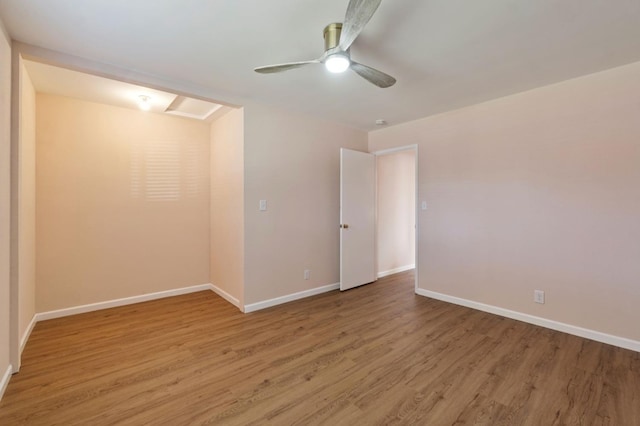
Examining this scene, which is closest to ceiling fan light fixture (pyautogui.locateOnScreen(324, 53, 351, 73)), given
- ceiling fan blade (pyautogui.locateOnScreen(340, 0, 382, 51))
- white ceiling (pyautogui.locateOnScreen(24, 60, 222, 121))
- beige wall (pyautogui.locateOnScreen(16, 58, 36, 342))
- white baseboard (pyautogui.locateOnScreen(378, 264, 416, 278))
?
ceiling fan blade (pyautogui.locateOnScreen(340, 0, 382, 51))

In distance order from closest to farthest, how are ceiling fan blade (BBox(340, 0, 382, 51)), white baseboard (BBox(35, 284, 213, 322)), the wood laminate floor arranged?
ceiling fan blade (BBox(340, 0, 382, 51))
the wood laminate floor
white baseboard (BBox(35, 284, 213, 322))

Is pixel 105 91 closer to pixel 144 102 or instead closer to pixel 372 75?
pixel 144 102

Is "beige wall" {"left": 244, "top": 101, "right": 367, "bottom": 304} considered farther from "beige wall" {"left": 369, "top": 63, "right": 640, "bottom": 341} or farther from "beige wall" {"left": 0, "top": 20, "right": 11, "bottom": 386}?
"beige wall" {"left": 0, "top": 20, "right": 11, "bottom": 386}

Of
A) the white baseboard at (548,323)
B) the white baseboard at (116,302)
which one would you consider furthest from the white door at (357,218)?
the white baseboard at (116,302)

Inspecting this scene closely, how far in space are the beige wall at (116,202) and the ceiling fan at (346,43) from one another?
2550mm

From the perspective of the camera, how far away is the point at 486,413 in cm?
172

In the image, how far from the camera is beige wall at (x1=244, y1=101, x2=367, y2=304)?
11.0ft

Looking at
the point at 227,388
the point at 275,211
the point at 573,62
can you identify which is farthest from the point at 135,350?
the point at 573,62

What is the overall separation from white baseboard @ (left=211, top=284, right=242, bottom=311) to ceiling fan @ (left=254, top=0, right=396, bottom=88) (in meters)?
2.64

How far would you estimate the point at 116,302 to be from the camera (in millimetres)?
3512

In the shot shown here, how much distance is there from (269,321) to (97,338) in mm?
1599

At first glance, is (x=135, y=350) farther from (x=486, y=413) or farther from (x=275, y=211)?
(x=486, y=413)

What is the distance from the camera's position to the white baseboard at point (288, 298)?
3318mm

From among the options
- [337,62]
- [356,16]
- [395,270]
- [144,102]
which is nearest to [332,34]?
[337,62]
